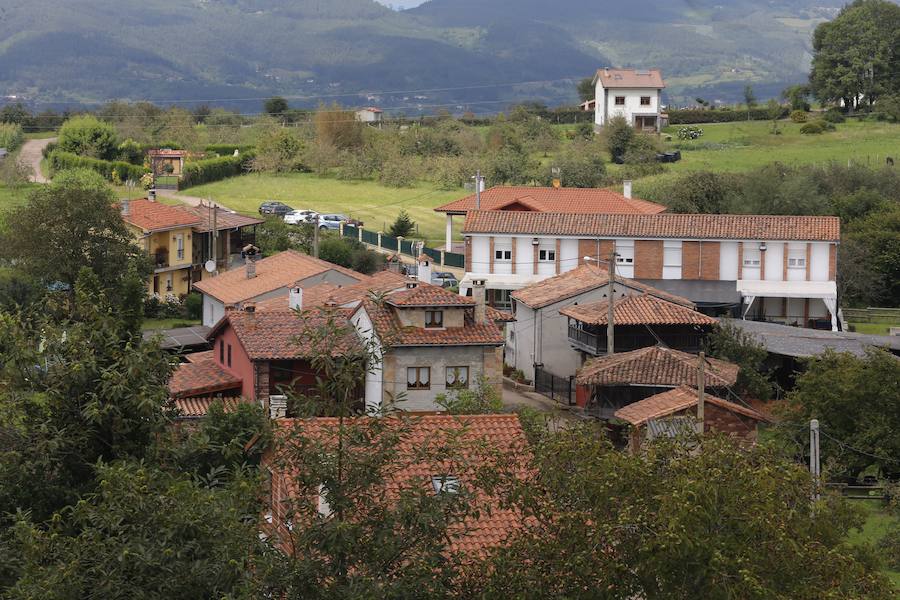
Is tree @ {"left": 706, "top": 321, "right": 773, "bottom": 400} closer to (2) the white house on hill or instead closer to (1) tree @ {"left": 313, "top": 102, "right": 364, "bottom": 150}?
(1) tree @ {"left": 313, "top": 102, "right": 364, "bottom": 150}

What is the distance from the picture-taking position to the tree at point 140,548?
14.4 metres

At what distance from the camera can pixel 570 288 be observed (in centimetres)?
4638

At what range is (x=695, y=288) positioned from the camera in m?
53.6

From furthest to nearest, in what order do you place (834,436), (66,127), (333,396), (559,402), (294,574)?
(66,127), (559,402), (834,436), (333,396), (294,574)

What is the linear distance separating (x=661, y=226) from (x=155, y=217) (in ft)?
69.2

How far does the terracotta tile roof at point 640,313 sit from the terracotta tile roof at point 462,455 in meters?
18.8

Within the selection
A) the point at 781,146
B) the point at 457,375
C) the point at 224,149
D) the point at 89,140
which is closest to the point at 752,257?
the point at 457,375

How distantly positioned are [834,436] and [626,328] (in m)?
8.66

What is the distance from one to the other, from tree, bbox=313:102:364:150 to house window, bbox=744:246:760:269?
158ft

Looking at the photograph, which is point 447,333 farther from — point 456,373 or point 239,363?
point 239,363

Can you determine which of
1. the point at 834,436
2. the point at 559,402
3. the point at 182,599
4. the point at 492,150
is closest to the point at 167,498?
the point at 182,599

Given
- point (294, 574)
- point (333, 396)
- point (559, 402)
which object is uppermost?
point (333, 396)

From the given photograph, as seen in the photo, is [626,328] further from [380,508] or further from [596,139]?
[596,139]

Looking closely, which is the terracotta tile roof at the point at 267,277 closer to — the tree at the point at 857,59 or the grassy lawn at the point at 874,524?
the grassy lawn at the point at 874,524
